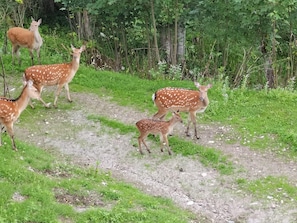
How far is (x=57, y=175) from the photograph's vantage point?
8984 millimetres

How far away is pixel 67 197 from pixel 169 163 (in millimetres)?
2433

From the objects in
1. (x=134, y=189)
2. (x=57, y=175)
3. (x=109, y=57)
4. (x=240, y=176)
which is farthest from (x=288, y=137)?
(x=109, y=57)

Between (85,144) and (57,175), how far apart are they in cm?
200

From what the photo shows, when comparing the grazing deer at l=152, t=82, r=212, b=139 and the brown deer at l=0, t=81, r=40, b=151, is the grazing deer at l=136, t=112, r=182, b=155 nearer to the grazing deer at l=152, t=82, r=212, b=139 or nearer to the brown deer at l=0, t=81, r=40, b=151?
the grazing deer at l=152, t=82, r=212, b=139

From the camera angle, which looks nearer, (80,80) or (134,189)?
(134,189)

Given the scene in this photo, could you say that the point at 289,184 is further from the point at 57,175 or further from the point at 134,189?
the point at 57,175

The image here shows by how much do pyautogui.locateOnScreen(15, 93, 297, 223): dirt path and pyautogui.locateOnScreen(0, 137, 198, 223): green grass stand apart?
19.0 inches

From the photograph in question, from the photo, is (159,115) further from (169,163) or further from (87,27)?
(87,27)

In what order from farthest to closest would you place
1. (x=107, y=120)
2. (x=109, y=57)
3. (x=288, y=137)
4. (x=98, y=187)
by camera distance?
(x=109, y=57)
(x=107, y=120)
(x=288, y=137)
(x=98, y=187)

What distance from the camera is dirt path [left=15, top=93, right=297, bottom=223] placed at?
877 centimetres

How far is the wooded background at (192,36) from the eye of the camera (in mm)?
13664

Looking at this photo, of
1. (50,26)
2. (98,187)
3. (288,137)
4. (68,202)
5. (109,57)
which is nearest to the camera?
(68,202)

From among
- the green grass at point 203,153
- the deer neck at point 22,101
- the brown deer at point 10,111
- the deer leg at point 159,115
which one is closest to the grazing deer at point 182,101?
the deer leg at point 159,115

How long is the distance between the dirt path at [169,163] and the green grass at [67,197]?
0.48 m
